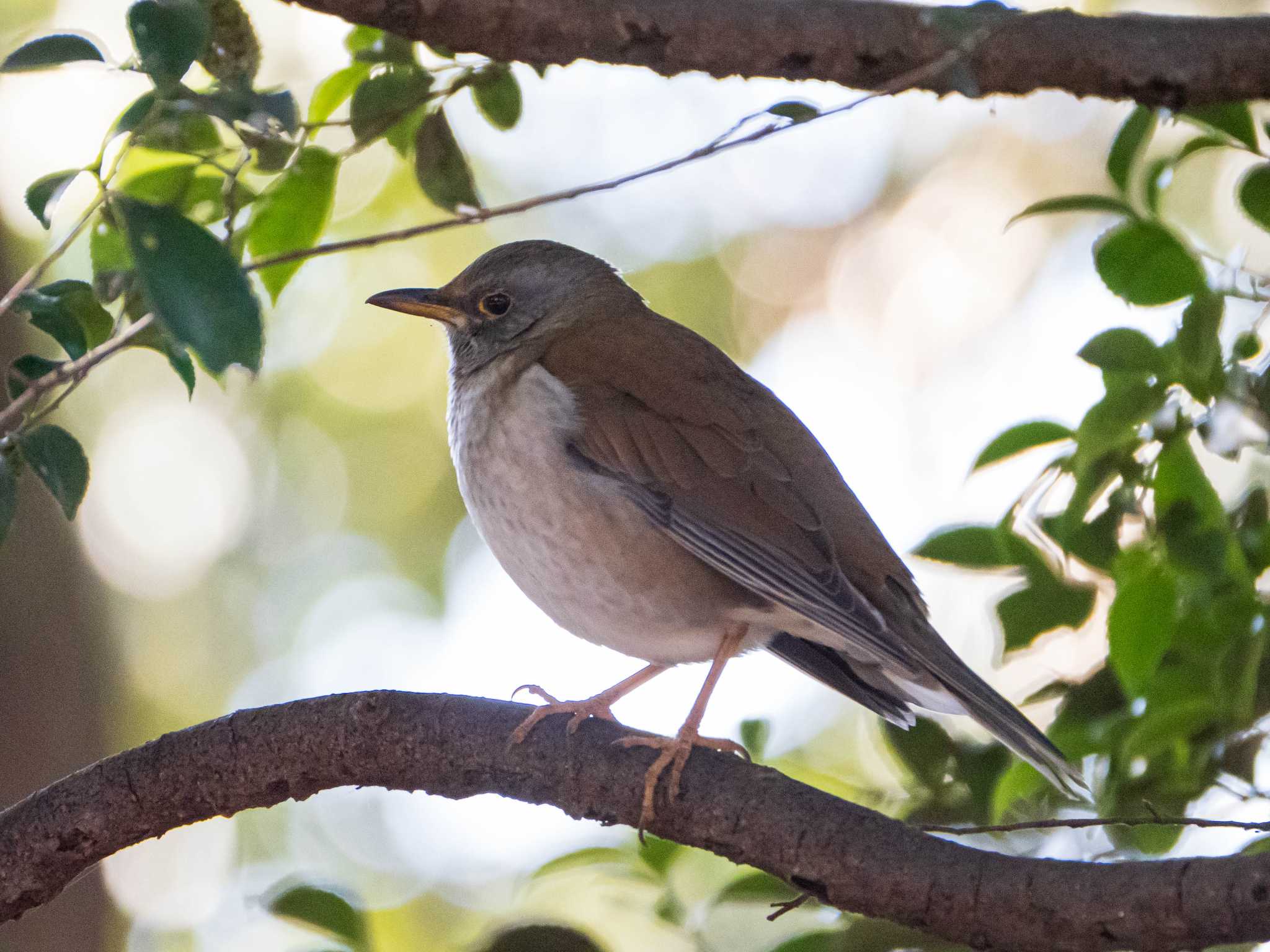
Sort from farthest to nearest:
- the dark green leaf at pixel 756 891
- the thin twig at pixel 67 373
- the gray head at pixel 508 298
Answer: the gray head at pixel 508 298 → the dark green leaf at pixel 756 891 → the thin twig at pixel 67 373

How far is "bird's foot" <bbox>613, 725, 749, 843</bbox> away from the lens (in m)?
3.15

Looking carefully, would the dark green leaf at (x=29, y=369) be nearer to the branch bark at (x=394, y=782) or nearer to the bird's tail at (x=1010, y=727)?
the branch bark at (x=394, y=782)

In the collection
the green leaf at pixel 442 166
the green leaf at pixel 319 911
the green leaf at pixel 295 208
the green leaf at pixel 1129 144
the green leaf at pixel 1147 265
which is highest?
the green leaf at pixel 1129 144

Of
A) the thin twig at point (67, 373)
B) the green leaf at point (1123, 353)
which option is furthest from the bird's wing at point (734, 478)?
the thin twig at point (67, 373)

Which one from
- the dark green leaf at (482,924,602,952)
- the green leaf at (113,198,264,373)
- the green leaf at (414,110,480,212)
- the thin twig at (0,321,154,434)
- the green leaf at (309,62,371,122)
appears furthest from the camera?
the green leaf at (414,110,480,212)

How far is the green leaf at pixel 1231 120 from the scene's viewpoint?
10.7ft

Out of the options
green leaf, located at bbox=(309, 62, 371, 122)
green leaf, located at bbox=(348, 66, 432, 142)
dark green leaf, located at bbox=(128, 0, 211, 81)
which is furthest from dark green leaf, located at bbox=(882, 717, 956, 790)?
dark green leaf, located at bbox=(128, 0, 211, 81)

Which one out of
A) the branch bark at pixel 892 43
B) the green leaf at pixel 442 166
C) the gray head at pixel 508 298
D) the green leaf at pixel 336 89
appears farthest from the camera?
the gray head at pixel 508 298

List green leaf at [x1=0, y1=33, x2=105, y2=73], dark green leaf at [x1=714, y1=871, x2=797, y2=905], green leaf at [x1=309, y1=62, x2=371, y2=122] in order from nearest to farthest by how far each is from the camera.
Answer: green leaf at [x1=0, y1=33, x2=105, y2=73] < dark green leaf at [x1=714, y1=871, x2=797, y2=905] < green leaf at [x1=309, y1=62, x2=371, y2=122]

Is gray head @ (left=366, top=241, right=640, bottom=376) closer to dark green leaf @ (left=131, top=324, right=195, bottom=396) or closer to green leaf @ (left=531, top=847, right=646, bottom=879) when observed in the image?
green leaf @ (left=531, top=847, right=646, bottom=879)

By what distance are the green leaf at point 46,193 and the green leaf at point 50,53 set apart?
0.21 m

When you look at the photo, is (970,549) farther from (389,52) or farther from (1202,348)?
(389,52)

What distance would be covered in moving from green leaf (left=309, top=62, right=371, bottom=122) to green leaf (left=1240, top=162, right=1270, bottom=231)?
230 centimetres

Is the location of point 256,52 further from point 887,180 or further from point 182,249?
point 887,180
